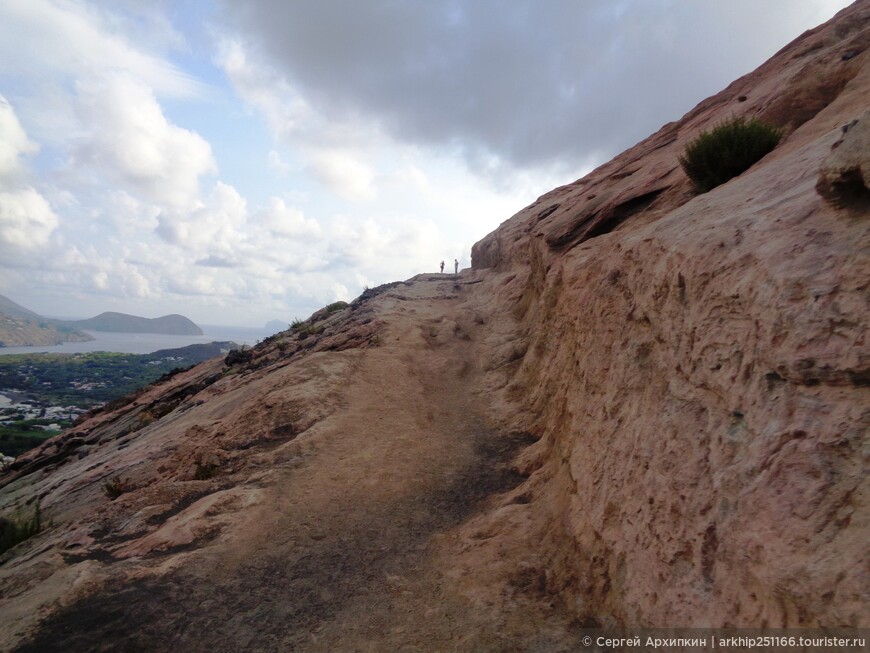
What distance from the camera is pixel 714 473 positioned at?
190 inches

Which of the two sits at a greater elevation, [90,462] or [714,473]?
[714,473]

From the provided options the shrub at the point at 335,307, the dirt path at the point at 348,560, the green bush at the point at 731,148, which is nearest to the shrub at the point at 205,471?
the dirt path at the point at 348,560

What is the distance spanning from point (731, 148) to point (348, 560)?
34.4ft

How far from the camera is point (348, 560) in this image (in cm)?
815

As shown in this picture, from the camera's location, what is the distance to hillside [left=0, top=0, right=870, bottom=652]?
13.5ft

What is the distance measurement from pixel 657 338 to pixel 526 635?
4.21 meters

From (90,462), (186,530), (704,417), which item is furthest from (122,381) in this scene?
(704,417)

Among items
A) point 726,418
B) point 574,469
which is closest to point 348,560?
point 574,469

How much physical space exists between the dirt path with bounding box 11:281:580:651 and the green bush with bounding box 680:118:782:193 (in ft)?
23.4

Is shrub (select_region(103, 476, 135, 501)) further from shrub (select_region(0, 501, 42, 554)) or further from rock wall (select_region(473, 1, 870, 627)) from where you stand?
rock wall (select_region(473, 1, 870, 627))

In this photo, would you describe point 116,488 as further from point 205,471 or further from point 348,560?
point 348,560

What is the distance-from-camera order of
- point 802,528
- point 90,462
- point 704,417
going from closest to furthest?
point 802,528
point 704,417
point 90,462

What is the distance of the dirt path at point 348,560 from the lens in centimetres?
647

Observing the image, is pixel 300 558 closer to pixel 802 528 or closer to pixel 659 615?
pixel 659 615
